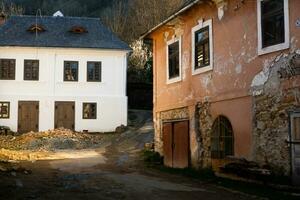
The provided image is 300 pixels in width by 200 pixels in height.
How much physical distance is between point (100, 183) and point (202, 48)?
21.2ft

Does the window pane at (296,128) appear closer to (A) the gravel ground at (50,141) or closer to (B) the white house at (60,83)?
(A) the gravel ground at (50,141)

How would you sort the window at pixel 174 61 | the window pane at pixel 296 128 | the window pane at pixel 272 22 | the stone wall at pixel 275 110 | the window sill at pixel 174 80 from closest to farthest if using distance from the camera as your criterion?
the window pane at pixel 296 128 < the stone wall at pixel 275 110 < the window pane at pixel 272 22 < the window sill at pixel 174 80 < the window at pixel 174 61

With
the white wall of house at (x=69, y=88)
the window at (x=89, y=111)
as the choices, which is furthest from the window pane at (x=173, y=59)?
the window at (x=89, y=111)

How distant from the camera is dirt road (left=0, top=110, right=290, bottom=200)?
10.9 m

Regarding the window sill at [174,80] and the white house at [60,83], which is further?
the white house at [60,83]

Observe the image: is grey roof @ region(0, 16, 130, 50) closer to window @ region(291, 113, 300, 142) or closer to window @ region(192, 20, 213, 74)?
window @ region(192, 20, 213, 74)

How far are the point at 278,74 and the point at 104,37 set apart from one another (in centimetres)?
2524

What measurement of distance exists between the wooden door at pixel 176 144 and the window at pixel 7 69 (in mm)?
17810

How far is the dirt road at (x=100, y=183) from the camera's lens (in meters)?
10.9

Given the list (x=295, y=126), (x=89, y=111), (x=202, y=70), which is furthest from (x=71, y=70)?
(x=295, y=126)

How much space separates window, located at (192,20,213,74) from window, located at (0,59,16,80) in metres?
20.0

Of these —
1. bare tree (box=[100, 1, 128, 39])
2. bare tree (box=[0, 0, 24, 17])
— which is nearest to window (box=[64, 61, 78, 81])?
bare tree (box=[100, 1, 128, 39])

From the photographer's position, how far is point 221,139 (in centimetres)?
1516

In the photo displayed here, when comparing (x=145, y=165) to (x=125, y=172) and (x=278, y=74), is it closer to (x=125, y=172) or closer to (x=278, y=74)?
(x=125, y=172)
